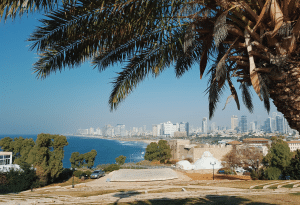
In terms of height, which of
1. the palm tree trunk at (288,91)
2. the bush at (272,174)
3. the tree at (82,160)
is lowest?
the tree at (82,160)

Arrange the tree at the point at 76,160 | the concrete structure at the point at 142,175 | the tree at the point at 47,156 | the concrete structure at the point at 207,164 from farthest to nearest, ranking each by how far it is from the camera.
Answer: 1. the tree at the point at 76,160
2. the concrete structure at the point at 207,164
3. the tree at the point at 47,156
4. the concrete structure at the point at 142,175

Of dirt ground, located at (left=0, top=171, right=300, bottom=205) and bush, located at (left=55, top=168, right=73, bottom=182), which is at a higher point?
dirt ground, located at (left=0, top=171, right=300, bottom=205)

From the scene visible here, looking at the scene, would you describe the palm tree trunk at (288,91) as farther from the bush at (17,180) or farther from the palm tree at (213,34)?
the bush at (17,180)

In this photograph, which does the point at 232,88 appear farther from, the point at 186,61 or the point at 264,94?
the point at 186,61

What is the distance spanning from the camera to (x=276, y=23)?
7.53ft

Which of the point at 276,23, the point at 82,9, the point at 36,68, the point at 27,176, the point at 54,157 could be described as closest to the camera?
the point at 276,23

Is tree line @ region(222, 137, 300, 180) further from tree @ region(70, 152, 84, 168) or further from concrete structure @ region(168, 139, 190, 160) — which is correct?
tree @ region(70, 152, 84, 168)

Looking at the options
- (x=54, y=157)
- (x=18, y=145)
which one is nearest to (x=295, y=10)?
(x=54, y=157)

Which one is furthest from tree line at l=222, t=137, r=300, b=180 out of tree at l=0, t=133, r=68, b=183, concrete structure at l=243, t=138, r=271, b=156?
tree at l=0, t=133, r=68, b=183

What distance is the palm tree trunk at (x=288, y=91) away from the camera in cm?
229

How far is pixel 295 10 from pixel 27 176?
22.1m

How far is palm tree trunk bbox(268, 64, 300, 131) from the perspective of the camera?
2.29 meters

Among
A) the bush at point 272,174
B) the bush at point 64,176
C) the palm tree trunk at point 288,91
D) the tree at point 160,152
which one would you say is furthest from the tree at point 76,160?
the palm tree trunk at point 288,91

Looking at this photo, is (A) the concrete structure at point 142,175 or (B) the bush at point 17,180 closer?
(B) the bush at point 17,180
